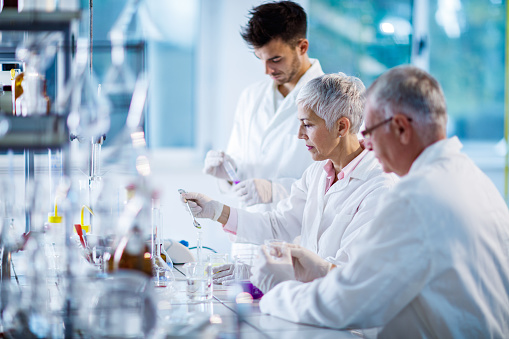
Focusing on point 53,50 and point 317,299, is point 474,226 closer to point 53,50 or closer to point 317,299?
point 317,299

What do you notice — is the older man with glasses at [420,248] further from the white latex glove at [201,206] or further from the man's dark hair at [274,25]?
the man's dark hair at [274,25]

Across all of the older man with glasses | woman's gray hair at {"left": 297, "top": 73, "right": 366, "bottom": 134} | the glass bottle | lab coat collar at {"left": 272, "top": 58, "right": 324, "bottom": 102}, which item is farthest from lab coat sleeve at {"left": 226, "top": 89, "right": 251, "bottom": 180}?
the glass bottle

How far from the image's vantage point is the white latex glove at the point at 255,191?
8.20 ft

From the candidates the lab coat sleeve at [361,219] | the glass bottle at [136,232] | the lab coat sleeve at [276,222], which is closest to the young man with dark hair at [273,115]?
the lab coat sleeve at [276,222]

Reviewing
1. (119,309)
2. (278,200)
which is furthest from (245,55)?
(119,309)

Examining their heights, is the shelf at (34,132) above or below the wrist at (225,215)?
above

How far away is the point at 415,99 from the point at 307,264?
1.81 feet

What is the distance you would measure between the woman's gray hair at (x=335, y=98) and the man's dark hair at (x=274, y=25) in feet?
2.14

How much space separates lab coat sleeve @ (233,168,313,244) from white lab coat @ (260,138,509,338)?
86 centimetres

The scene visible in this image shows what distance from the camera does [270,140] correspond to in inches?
106

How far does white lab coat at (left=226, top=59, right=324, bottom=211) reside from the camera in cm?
259

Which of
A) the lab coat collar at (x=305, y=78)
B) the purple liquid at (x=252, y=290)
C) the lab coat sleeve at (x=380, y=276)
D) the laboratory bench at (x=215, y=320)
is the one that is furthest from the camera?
the lab coat collar at (x=305, y=78)

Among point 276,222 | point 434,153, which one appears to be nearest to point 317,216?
point 276,222

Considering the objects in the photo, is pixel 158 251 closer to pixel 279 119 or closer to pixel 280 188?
pixel 280 188
